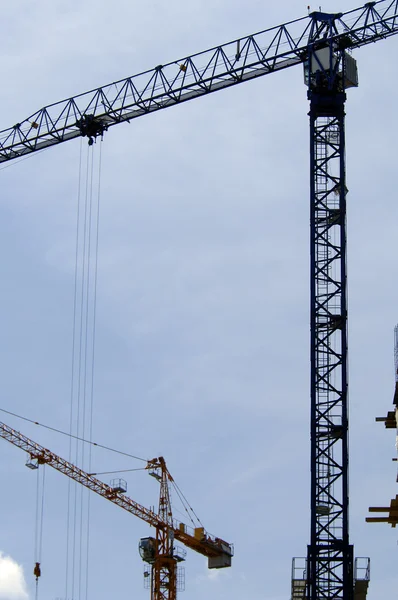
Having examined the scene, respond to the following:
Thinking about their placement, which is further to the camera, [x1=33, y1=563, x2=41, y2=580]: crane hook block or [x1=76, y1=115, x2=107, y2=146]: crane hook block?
Answer: [x1=33, y1=563, x2=41, y2=580]: crane hook block

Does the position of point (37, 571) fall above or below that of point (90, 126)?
below

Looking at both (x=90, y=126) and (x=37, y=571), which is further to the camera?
(x=37, y=571)

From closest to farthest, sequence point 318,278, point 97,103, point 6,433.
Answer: point 318,278 < point 97,103 < point 6,433

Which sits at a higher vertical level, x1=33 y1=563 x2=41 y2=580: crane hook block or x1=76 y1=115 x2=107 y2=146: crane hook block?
x1=76 y1=115 x2=107 y2=146: crane hook block

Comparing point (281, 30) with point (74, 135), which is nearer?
point (281, 30)

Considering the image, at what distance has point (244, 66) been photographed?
93500 millimetres

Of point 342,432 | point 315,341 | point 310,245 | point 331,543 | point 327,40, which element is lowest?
point 331,543

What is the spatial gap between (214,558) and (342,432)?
173ft

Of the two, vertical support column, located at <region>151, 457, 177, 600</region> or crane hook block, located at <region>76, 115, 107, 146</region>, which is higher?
crane hook block, located at <region>76, 115, 107, 146</region>

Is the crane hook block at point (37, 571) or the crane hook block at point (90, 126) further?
the crane hook block at point (37, 571)

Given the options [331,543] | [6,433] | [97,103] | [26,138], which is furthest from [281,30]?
[6,433]

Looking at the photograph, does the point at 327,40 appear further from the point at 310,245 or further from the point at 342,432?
the point at 342,432

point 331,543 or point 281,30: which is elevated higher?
point 281,30

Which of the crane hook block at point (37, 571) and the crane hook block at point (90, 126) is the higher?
the crane hook block at point (90, 126)
